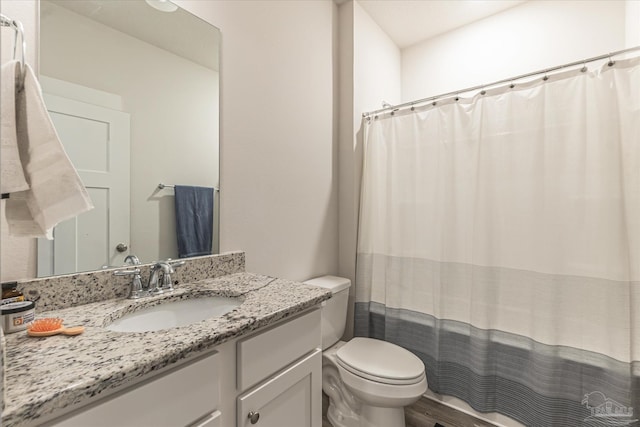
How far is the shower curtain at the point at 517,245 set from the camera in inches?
50.6

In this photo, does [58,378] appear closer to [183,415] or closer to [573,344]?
[183,415]

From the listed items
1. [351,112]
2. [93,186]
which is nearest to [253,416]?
[93,186]

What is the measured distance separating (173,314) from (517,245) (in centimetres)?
163

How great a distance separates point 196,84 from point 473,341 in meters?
1.90

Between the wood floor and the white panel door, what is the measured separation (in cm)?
147

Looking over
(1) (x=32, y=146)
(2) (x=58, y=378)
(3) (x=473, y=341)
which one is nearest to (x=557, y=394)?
(3) (x=473, y=341)

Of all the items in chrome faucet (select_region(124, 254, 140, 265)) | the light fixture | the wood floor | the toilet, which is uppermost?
the light fixture

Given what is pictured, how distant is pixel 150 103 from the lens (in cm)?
116

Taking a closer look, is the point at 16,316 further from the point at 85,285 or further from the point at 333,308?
the point at 333,308

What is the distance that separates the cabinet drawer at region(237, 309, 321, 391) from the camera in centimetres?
83

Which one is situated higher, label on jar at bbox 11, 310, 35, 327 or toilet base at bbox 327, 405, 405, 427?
label on jar at bbox 11, 310, 35, 327

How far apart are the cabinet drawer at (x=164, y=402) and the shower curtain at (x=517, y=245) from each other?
4.58ft

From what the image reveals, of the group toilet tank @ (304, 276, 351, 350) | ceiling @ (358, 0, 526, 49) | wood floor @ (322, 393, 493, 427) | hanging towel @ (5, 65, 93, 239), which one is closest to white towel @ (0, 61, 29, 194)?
hanging towel @ (5, 65, 93, 239)

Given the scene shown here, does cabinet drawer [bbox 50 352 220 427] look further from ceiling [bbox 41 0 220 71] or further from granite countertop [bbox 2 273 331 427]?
ceiling [bbox 41 0 220 71]
